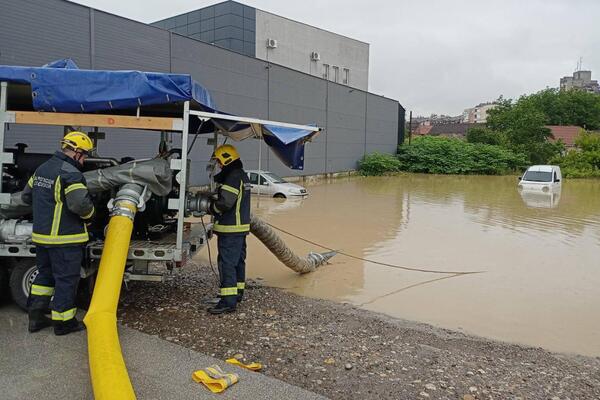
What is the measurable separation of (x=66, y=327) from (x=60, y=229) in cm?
90

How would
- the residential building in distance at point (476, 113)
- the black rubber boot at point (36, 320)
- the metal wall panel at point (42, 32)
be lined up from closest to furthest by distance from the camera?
the black rubber boot at point (36, 320) → the metal wall panel at point (42, 32) → the residential building in distance at point (476, 113)

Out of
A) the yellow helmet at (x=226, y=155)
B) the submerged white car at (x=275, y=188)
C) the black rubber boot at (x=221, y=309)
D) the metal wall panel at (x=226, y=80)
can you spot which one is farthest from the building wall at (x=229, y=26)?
the black rubber boot at (x=221, y=309)

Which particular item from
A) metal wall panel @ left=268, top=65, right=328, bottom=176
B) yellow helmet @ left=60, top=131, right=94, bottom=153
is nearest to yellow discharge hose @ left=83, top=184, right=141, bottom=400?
yellow helmet @ left=60, top=131, right=94, bottom=153

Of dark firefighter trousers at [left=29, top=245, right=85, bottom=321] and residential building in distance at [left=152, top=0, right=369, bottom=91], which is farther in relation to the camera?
residential building in distance at [left=152, top=0, right=369, bottom=91]

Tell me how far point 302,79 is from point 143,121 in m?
28.4

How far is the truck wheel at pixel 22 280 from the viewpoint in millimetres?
5449

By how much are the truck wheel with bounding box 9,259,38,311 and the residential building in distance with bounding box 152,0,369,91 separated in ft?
112

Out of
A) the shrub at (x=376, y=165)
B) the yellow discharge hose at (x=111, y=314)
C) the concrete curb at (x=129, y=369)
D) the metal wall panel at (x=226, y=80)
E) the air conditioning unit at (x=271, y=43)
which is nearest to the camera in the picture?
the yellow discharge hose at (x=111, y=314)

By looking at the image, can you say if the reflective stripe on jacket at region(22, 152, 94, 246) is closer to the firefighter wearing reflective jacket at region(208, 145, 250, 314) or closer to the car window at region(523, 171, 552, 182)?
the firefighter wearing reflective jacket at region(208, 145, 250, 314)


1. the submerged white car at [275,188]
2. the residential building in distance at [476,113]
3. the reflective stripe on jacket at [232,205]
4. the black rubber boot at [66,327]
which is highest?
the residential building in distance at [476,113]

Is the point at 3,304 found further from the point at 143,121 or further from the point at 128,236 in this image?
the point at 143,121

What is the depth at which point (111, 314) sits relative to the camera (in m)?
4.46

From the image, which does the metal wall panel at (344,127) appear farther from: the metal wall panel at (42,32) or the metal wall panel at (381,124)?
the metal wall panel at (42,32)

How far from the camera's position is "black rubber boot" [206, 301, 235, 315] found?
19.3ft
